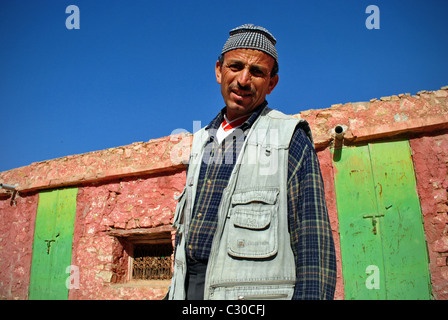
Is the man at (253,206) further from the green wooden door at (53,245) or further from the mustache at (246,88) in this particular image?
the green wooden door at (53,245)

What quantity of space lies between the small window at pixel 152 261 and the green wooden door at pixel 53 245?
140 centimetres

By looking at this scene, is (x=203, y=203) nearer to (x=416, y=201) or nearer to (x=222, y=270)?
(x=222, y=270)

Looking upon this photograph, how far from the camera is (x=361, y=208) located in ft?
16.4

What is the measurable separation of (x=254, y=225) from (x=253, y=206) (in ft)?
0.26

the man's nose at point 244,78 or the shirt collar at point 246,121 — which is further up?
the man's nose at point 244,78

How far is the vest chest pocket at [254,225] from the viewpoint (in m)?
1.26

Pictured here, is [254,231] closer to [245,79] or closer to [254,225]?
[254,225]

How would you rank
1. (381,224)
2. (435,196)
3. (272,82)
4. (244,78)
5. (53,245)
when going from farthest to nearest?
(53,245) < (381,224) < (435,196) < (272,82) < (244,78)

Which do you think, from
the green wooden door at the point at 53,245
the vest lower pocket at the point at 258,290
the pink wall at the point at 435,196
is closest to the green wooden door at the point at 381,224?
the pink wall at the point at 435,196

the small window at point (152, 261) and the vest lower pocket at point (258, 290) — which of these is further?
the small window at point (152, 261)

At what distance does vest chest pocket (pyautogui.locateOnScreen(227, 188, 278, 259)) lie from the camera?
126 centimetres

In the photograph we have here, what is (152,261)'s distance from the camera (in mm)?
6672

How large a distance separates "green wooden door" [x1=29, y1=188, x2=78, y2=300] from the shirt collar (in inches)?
254

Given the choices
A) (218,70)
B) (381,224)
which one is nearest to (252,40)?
(218,70)
